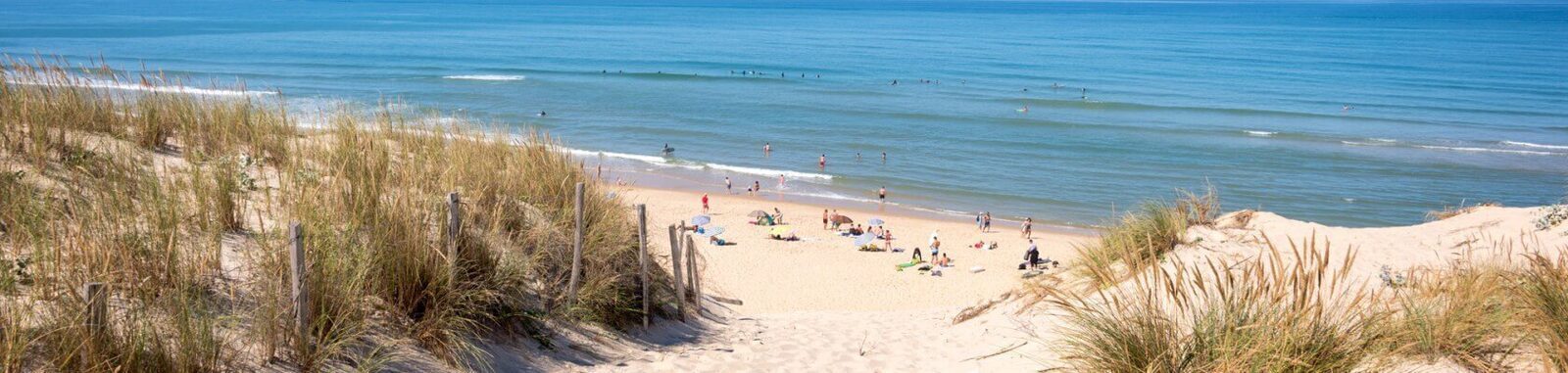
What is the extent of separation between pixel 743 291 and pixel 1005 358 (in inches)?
417

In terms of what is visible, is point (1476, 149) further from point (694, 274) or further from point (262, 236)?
point (262, 236)

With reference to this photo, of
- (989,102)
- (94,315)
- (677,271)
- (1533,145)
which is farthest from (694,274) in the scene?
(989,102)

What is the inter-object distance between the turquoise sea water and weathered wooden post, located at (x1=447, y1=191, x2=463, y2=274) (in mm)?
6004

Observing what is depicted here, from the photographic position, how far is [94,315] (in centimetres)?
436

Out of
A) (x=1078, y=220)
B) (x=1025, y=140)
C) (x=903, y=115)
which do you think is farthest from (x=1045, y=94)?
(x=1078, y=220)

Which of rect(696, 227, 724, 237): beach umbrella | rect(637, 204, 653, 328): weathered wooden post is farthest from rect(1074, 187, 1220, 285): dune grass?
rect(696, 227, 724, 237): beach umbrella

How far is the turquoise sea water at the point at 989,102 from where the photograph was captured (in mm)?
30188

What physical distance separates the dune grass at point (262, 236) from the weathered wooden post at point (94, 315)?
0.02 metres

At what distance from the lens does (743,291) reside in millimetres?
18359

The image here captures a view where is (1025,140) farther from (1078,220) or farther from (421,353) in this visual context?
(421,353)

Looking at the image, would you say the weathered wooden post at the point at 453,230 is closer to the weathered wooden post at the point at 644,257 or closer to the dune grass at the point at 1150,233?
the weathered wooden post at the point at 644,257

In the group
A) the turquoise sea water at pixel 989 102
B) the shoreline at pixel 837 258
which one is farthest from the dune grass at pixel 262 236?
the shoreline at pixel 837 258

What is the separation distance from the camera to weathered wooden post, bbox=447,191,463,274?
664cm

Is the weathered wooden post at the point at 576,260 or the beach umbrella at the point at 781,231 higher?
the weathered wooden post at the point at 576,260
